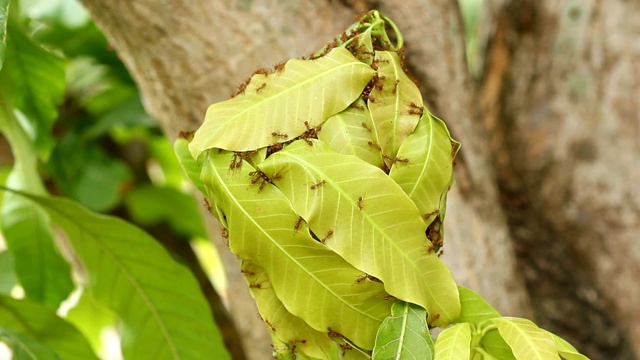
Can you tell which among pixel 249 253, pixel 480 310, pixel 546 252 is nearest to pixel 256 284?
pixel 249 253

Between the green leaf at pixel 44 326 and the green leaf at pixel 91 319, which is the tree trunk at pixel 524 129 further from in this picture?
the green leaf at pixel 91 319

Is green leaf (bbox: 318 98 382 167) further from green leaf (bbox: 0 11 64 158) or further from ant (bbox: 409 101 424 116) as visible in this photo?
green leaf (bbox: 0 11 64 158)

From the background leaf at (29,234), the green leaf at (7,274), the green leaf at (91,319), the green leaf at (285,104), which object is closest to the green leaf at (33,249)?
the background leaf at (29,234)

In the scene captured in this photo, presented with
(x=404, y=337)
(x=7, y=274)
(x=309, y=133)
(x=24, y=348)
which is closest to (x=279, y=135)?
(x=309, y=133)

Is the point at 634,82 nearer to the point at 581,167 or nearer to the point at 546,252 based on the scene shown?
the point at 581,167

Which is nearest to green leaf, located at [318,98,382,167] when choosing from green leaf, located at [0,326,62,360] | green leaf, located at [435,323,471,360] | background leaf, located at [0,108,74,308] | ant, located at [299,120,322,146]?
ant, located at [299,120,322,146]

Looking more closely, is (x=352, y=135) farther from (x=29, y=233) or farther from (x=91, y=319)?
(x=91, y=319)

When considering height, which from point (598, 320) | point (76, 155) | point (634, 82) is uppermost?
point (634, 82)
